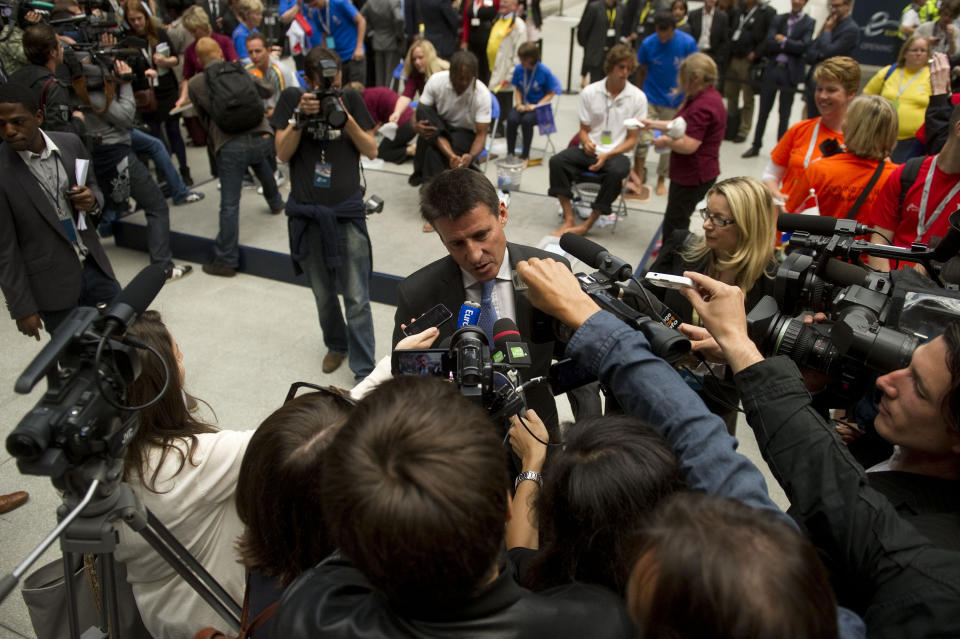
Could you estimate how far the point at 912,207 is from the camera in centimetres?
301

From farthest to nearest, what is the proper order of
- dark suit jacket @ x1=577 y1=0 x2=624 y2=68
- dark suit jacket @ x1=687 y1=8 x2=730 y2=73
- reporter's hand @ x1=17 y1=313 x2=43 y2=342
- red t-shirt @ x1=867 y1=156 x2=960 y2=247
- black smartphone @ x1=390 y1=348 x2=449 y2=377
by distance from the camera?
dark suit jacket @ x1=577 y1=0 x2=624 y2=68 < dark suit jacket @ x1=687 y1=8 x2=730 y2=73 < reporter's hand @ x1=17 y1=313 x2=43 y2=342 < red t-shirt @ x1=867 y1=156 x2=960 y2=247 < black smartphone @ x1=390 y1=348 x2=449 y2=377

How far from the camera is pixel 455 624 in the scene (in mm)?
994

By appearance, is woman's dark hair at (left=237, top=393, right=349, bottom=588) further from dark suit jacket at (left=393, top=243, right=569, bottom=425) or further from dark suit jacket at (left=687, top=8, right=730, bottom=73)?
dark suit jacket at (left=687, top=8, right=730, bottom=73)

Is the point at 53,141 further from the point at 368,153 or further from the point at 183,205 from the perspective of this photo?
the point at 183,205

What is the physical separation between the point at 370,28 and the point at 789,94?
18.2 ft

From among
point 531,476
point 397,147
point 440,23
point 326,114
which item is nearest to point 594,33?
point 440,23

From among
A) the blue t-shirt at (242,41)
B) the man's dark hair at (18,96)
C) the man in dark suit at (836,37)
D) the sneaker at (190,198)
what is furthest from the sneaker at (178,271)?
the man in dark suit at (836,37)

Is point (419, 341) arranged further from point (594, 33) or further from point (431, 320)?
point (594, 33)

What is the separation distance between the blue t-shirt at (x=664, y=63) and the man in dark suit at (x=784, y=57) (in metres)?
1.22

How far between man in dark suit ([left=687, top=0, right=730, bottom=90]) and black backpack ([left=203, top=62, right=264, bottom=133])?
19.4 feet

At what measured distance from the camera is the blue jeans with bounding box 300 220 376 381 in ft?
12.9

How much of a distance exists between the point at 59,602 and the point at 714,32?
9.00m

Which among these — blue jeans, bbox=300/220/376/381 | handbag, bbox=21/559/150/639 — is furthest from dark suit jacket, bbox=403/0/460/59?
handbag, bbox=21/559/150/639

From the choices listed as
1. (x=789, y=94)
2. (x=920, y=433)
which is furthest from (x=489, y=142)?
(x=920, y=433)
